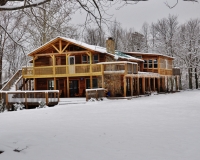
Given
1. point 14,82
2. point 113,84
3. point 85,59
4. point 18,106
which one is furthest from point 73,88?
point 18,106

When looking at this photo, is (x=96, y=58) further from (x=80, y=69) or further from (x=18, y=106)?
(x=18, y=106)

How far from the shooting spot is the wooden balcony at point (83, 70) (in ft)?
77.7

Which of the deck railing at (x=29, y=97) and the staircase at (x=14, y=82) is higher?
the staircase at (x=14, y=82)

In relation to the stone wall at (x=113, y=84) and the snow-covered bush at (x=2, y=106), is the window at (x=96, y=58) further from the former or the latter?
the snow-covered bush at (x=2, y=106)

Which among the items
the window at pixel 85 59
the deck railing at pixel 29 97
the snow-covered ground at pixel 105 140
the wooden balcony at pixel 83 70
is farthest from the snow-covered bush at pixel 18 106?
the snow-covered ground at pixel 105 140

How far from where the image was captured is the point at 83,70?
25.1m

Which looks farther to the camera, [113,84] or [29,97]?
[113,84]

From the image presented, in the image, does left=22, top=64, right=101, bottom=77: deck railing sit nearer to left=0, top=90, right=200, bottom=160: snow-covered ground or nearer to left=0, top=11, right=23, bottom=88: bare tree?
left=0, top=11, right=23, bottom=88: bare tree

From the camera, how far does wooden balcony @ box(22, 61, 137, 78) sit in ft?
77.7

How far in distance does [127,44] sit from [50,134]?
4494 cm

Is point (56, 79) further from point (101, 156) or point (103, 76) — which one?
point (101, 156)

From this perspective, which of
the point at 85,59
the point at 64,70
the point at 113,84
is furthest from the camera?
the point at 85,59

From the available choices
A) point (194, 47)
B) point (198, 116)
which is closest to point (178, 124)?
point (198, 116)

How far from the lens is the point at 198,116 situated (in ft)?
36.4
